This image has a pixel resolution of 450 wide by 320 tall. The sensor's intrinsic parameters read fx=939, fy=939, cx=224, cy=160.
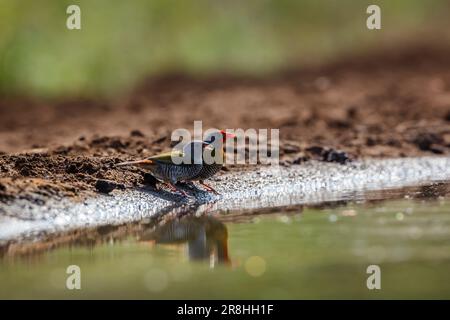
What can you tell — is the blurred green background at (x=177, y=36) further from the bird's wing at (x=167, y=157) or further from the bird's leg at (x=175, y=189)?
the bird's wing at (x=167, y=157)

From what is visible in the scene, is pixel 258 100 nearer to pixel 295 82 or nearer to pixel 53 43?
pixel 295 82

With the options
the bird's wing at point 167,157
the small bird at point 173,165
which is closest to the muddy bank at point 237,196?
the small bird at point 173,165

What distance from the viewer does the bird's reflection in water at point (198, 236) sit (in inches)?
261

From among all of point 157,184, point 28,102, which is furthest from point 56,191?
point 28,102

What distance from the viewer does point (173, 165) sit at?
8.57 metres

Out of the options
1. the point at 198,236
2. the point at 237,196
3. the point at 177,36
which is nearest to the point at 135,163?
the point at 237,196

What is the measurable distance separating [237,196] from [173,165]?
0.76 m

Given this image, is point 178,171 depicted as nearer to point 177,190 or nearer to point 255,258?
point 177,190

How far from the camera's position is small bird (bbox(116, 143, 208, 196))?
8.58 meters

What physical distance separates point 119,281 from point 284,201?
2.96 m

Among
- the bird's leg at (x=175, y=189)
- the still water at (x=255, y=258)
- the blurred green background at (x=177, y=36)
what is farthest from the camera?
the blurred green background at (x=177, y=36)

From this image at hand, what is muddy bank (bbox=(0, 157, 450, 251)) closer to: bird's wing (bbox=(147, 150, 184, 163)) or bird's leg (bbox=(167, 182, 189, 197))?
bird's leg (bbox=(167, 182, 189, 197))

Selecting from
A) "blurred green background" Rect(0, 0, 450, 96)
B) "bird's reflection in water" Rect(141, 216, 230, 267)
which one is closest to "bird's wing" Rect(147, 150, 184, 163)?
"bird's reflection in water" Rect(141, 216, 230, 267)

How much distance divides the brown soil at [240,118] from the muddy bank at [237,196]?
0.71 feet
